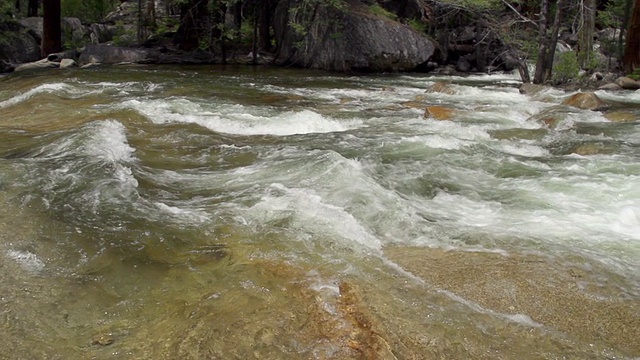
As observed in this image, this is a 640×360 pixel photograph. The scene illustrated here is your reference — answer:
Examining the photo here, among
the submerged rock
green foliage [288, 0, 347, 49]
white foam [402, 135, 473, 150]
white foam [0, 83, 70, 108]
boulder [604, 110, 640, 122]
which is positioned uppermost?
green foliage [288, 0, 347, 49]

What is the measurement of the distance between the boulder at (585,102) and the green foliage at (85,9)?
26560mm

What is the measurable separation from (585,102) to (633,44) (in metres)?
6.76

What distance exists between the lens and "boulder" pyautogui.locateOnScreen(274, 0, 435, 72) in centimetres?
1886

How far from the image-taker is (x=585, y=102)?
10617mm

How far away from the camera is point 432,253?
3.86 meters

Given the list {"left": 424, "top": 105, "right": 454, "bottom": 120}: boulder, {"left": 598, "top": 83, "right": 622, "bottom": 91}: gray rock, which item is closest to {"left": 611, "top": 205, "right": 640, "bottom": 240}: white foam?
{"left": 424, "top": 105, "right": 454, "bottom": 120}: boulder

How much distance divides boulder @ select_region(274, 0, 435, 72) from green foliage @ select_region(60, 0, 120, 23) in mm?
15942

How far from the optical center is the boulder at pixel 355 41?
18859mm

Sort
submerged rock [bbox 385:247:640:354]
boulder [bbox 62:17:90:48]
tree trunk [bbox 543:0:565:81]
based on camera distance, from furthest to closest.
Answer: boulder [bbox 62:17:90:48], tree trunk [bbox 543:0:565:81], submerged rock [bbox 385:247:640:354]

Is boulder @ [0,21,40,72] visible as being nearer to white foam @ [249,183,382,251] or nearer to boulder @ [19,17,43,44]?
boulder @ [19,17,43,44]

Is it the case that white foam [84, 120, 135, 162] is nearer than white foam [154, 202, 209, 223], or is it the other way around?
white foam [154, 202, 209, 223]

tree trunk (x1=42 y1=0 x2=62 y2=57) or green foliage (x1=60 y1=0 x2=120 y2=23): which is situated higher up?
green foliage (x1=60 y1=0 x2=120 y2=23)

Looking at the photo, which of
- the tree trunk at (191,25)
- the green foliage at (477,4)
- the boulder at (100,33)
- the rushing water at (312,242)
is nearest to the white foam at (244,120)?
the rushing water at (312,242)

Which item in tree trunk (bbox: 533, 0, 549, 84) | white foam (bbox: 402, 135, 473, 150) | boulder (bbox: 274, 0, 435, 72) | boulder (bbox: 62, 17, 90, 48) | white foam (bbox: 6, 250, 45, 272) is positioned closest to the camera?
white foam (bbox: 6, 250, 45, 272)
